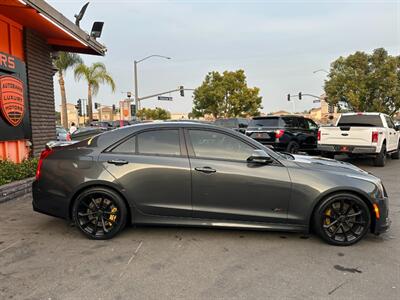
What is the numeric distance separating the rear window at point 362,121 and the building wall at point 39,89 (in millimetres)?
9117

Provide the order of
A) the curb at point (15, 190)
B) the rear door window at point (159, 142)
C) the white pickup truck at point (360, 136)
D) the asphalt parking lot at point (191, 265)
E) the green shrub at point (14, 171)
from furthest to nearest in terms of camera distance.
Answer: the white pickup truck at point (360, 136)
the green shrub at point (14, 171)
the curb at point (15, 190)
the rear door window at point (159, 142)
the asphalt parking lot at point (191, 265)

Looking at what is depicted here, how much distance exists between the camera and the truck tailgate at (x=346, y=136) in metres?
10.1

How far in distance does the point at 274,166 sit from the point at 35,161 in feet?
19.5

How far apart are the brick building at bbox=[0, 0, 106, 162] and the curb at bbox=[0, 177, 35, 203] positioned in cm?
127

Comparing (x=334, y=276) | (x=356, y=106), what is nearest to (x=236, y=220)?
(x=334, y=276)

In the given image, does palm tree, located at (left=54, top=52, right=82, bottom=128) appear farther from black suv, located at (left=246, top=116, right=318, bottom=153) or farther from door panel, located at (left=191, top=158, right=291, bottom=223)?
door panel, located at (left=191, top=158, right=291, bottom=223)

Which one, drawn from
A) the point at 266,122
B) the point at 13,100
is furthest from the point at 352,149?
the point at 13,100

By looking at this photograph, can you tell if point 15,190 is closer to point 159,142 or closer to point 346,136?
point 159,142

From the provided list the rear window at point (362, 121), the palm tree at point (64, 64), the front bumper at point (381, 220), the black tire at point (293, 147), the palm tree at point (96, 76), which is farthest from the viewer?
the palm tree at point (96, 76)

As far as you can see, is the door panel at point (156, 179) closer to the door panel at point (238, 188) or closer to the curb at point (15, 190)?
the door panel at point (238, 188)

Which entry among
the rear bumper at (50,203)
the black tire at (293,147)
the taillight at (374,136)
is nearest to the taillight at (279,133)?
the black tire at (293,147)

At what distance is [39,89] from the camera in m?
9.03

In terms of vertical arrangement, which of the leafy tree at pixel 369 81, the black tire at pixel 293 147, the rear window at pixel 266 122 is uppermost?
the leafy tree at pixel 369 81

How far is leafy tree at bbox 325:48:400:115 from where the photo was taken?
2562 cm
